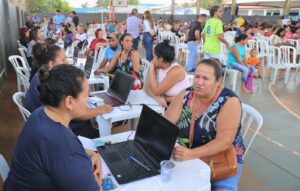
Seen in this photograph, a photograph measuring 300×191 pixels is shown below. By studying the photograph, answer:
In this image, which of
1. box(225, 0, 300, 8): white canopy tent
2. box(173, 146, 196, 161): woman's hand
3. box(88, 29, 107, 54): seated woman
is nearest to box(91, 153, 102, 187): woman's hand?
box(173, 146, 196, 161): woman's hand

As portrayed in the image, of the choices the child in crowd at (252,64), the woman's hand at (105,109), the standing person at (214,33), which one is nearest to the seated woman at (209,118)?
the woman's hand at (105,109)

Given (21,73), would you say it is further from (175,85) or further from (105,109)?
(175,85)

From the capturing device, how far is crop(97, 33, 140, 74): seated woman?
3793 millimetres

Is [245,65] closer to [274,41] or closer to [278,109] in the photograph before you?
[278,109]

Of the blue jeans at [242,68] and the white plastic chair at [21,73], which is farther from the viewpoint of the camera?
the blue jeans at [242,68]

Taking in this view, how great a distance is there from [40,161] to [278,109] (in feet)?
14.1

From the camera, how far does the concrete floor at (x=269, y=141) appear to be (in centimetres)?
257

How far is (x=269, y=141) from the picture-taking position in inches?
132

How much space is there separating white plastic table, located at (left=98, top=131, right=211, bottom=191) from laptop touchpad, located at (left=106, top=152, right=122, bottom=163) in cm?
5

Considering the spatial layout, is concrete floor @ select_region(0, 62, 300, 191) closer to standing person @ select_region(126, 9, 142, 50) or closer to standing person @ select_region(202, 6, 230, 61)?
standing person @ select_region(202, 6, 230, 61)

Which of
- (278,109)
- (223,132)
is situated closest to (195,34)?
(278,109)

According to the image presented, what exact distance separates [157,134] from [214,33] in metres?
4.23

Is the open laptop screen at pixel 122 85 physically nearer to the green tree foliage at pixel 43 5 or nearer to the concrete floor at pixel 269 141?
the concrete floor at pixel 269 141

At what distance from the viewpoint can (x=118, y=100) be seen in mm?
2697
